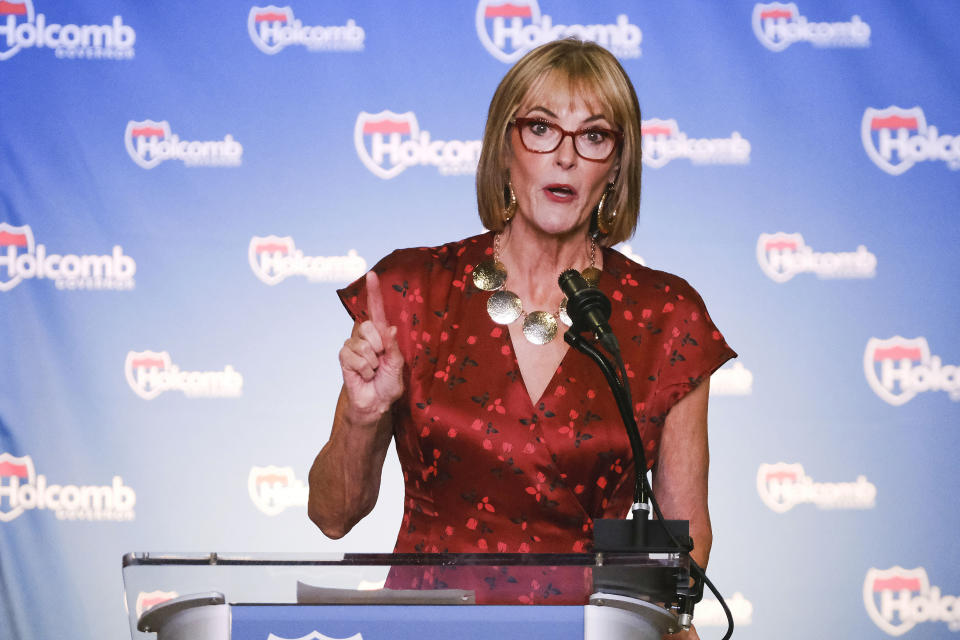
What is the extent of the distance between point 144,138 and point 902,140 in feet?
7.42

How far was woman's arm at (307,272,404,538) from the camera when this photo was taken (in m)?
1.71

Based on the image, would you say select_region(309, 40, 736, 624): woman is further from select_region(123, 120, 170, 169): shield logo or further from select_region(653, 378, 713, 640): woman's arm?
select_region(123, 120, 170, 169): shield logo

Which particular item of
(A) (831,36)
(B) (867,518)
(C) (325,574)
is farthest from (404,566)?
(A) (831,36)

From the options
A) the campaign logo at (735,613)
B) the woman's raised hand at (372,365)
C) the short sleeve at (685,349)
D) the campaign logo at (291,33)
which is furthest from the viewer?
the campaign logo at (291,33)

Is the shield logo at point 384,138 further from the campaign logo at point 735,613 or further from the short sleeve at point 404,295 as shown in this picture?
the campaign logo at point 735,613

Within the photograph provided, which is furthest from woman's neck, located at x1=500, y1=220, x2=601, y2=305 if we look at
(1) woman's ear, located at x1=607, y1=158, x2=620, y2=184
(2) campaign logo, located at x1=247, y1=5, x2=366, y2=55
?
(2) campaign logo, located at x1=247, y1=5, x2=366, y2=55

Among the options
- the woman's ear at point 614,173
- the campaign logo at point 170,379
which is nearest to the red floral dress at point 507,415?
the woman's ear at point 614,173

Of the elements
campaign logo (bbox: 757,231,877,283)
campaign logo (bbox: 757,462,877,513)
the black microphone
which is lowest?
campaign logo (bbox: 757,462,877,513)

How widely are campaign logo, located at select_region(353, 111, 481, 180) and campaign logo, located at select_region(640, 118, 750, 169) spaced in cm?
52

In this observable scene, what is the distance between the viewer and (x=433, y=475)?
83.6 inches

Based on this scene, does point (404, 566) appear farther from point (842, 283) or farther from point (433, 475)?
point (842, 283)

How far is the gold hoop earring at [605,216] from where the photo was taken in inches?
91.0

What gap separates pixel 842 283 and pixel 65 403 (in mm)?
2310

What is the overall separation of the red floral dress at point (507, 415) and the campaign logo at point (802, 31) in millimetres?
1359
